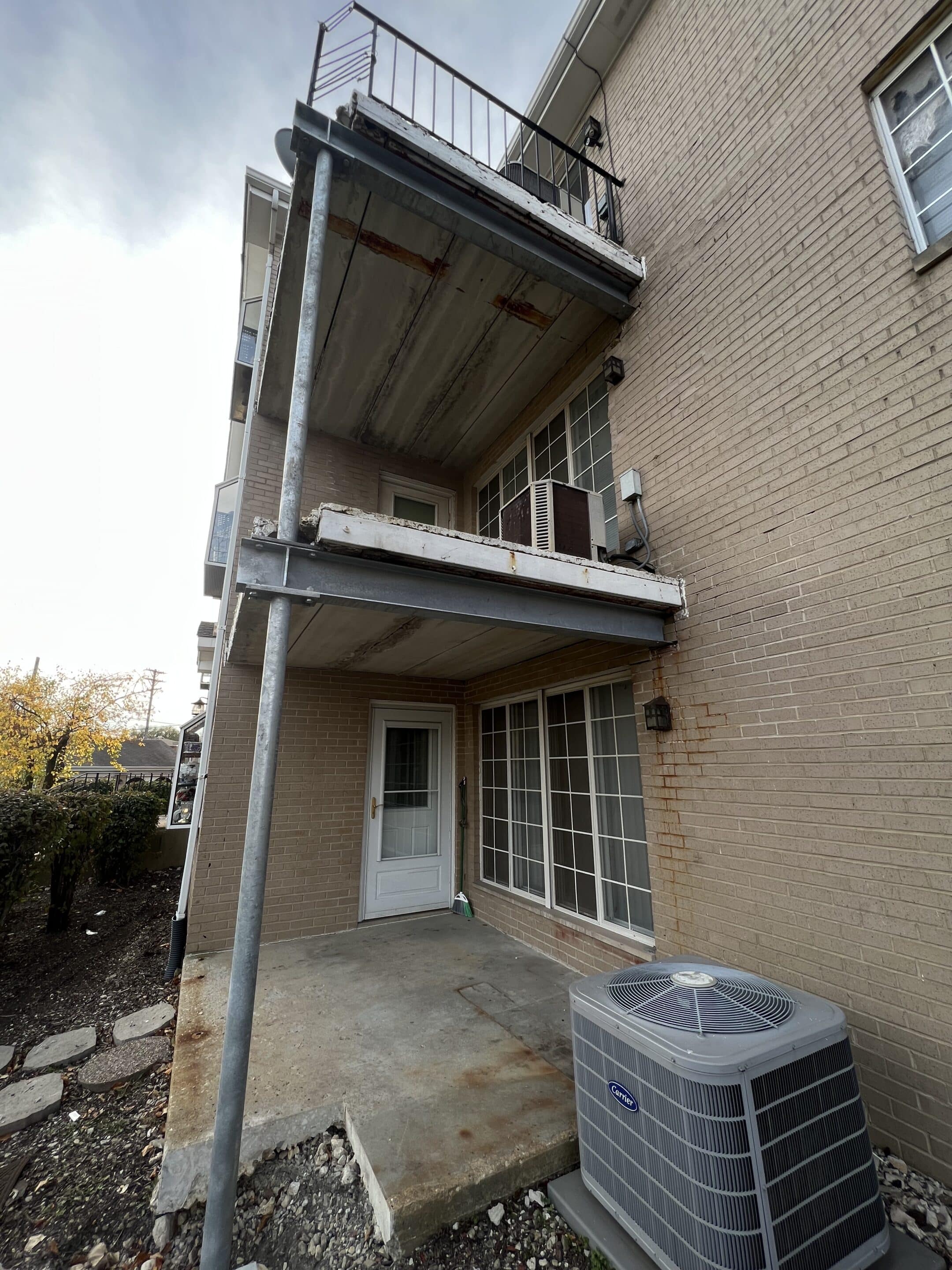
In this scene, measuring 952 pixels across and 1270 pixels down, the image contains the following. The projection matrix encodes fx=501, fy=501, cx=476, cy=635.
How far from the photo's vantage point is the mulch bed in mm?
1990

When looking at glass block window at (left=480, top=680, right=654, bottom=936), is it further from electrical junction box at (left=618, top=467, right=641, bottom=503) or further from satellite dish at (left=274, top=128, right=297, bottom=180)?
satellite dish at (left=274, top=128, right=297, bottom=180)

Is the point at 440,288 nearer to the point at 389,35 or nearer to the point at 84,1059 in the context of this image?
the point at 389,35

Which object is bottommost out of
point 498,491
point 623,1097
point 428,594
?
point 623,1097

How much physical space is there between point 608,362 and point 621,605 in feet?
7.71

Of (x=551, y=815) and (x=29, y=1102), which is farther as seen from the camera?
(x=551, y=815)

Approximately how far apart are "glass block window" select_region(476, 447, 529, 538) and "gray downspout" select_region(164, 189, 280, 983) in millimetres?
2745

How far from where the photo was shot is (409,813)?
225 inches

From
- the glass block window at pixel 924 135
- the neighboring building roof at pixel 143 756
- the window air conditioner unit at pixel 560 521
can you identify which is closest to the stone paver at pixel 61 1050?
the window air conditioner unit at pixel 560 521

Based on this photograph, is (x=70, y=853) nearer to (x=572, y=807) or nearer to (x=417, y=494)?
(x=572, y=807)

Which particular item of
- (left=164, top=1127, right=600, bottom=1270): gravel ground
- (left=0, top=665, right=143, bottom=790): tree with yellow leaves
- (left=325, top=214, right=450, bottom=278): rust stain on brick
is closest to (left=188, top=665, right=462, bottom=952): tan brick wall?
(left=164, top=1127, right=600, bottom=1270): gravel ground

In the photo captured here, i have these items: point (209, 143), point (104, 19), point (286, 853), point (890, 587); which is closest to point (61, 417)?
point (209, 143)

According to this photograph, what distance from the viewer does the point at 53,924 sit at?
5.19 m

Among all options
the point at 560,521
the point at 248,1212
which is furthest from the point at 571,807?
the point at 248,1212

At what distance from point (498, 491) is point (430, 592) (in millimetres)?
3922
